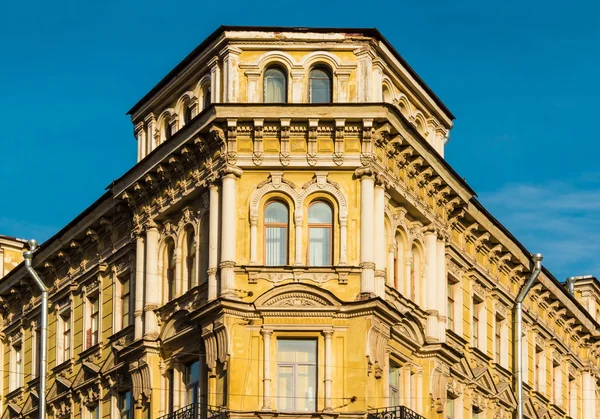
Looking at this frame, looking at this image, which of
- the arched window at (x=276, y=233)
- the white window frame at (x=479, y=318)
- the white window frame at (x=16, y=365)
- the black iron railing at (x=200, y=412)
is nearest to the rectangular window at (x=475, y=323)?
the white window frame at (x=479, y=318)

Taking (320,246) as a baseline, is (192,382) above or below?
below

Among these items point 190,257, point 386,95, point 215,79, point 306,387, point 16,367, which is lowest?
point 306,387

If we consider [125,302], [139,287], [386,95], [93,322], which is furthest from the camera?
[93,322]

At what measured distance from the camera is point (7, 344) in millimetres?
Result: 62625

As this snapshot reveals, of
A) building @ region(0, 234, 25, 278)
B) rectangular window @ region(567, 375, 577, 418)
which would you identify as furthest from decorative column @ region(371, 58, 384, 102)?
building @ region(0, 234, 25, 278)

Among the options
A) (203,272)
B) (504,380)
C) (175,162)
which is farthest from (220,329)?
(504,380)

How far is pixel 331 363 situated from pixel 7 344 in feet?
60.6

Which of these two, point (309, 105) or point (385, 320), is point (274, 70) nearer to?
point (309, 105)

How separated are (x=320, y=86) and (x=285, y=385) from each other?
27.8 feet

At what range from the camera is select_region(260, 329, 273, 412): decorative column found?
47.4 m

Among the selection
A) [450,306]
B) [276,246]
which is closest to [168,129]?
[276,246]

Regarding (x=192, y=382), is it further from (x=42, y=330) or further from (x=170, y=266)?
(x=42, y=330)

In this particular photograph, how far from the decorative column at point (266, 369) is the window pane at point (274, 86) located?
674cm

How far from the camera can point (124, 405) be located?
53.0m
